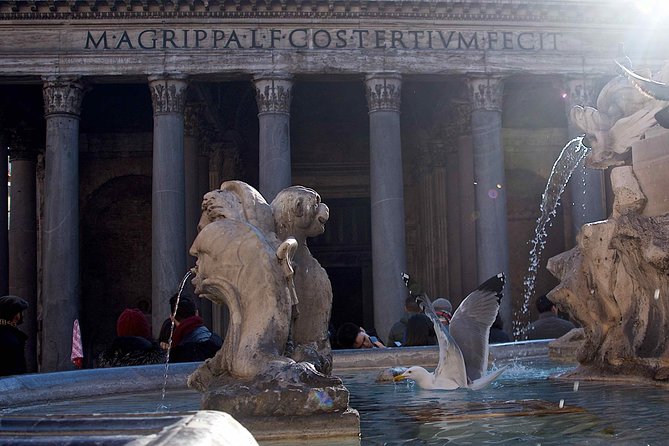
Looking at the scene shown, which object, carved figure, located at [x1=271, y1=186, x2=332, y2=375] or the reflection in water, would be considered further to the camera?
carved figure, located at [x1=271, y1=186, x2=332, y2=375]

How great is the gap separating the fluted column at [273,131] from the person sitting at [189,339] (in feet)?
32.2

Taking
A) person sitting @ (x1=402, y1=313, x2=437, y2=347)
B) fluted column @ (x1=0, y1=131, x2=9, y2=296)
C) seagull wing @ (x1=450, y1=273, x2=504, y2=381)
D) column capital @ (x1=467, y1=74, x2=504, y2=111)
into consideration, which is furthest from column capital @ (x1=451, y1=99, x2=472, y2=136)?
seagull wing @ (x1=450, y1=273, x2=504, y2=381)

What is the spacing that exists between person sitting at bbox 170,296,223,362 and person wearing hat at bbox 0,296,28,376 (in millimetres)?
1107

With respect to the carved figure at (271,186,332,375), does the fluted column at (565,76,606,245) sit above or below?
above

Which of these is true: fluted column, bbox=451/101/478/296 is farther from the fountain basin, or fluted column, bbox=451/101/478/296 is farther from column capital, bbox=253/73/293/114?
the fountain basin

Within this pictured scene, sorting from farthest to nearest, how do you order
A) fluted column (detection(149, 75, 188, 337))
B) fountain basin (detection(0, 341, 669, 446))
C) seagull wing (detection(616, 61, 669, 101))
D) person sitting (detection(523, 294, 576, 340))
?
fluted column (detection(149, 75, 188, 337)) → person sitting (detection(523, 294, 576, 340)) → seagull wing (detection(616, 61, 669, 101)) → fountain basin (detection(0, 341, 669, 446))

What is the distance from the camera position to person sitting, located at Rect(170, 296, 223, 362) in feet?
22.4

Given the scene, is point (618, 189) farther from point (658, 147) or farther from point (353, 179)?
point (353, 179)

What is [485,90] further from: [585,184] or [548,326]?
[548,326]

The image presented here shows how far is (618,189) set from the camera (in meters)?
5.10

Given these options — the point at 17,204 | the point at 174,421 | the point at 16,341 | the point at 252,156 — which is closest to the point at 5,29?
the point at 17,204

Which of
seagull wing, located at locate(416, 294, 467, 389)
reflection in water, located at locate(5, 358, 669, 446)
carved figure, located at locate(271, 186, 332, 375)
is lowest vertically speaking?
reflection in water, located at locate(5, 358, 669, 446)

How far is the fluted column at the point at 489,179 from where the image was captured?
A: 17625 millimetres

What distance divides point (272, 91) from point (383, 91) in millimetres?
2152
